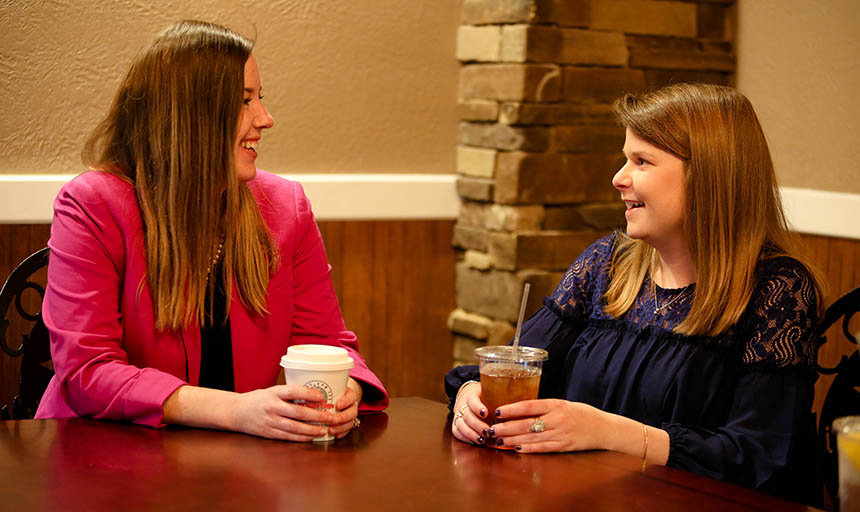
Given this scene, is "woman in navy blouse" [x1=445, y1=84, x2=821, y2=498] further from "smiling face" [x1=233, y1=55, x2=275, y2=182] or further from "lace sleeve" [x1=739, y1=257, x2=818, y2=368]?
"smiling face" [x1=233, y1=55, x2=275, y2=182]

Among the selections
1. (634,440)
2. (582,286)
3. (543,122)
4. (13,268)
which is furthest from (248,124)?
(543,122)

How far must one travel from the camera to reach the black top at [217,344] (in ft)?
6.86

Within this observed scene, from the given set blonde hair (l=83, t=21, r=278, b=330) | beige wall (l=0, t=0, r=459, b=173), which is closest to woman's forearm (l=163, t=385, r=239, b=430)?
blonde hair (l=83, t=21, r=278, b=330)

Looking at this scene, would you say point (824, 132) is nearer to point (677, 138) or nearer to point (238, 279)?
point (677, 138)

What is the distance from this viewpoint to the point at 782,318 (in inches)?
76.9

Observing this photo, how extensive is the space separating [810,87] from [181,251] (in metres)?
2.31

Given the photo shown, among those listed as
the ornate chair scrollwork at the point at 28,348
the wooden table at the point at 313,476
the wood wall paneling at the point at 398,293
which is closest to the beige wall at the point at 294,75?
the wood wall paneling at the point at 398,293

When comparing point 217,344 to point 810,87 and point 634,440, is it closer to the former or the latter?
point 634,440

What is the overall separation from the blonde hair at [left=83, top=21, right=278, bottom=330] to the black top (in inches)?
1.0

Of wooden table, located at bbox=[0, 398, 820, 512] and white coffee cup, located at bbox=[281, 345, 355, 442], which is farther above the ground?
white coffee cup, located at bbox=[281, 345, 355, 442]

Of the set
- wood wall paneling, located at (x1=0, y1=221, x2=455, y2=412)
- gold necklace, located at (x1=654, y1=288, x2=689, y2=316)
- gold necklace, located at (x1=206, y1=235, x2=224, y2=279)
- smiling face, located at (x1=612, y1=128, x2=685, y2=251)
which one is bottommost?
wood wall paneling, located at (x1=0, y1=221, x2=455, y2=412)

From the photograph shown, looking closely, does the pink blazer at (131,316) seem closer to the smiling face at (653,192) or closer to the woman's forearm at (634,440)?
the woman's forearm at (634,440)

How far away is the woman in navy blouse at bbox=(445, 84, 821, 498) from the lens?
1.86m

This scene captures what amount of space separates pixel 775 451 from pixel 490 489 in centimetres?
66
